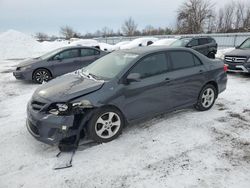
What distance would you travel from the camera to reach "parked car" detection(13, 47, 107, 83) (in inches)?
328

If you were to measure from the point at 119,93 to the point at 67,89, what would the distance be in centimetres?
89

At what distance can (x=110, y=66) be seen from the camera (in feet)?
14.7

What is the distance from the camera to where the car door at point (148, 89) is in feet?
13.3

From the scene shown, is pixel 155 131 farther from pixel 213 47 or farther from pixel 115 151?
pixel 213 47

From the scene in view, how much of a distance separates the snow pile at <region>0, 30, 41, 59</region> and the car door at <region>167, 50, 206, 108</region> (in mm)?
18191

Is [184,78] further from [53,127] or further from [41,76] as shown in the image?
[41,76]

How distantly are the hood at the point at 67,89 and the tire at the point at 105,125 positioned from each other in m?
0.42

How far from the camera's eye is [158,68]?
446 centimetres

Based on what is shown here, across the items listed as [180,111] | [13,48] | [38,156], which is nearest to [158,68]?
[180,111]

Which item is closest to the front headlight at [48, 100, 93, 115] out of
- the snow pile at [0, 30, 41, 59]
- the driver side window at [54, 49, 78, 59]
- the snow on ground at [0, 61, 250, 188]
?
the snow on ground at [0, 61, 250, 188]

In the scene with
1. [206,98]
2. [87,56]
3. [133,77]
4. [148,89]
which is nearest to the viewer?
[133,77]

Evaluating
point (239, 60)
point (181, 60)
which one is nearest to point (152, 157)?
point (181, 60)

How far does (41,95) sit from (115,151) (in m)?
1.57

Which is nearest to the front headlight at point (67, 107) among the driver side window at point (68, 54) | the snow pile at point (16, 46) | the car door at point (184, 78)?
the car door at point (184, 78)
